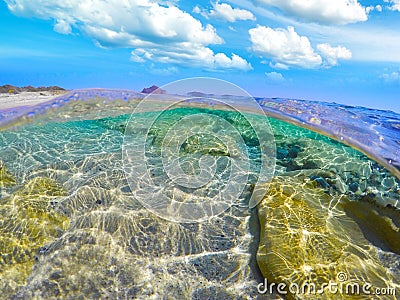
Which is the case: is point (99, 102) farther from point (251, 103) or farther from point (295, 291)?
point (295, 291)

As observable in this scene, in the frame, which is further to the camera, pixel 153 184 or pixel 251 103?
pixel 251 103

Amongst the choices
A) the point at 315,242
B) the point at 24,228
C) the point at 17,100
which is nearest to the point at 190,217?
the point at 315,242

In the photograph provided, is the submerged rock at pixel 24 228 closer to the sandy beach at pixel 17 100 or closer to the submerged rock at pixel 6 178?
the submerged rock at pixel 6 178

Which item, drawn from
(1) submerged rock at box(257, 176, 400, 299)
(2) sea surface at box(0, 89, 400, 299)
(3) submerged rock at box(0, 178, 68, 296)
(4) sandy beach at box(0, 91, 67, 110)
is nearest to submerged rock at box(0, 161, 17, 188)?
(2) sea surface at box(0, 89, 400, 299)

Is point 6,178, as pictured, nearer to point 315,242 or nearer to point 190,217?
point 190,217

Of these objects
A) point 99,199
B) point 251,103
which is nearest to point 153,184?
point 99,199

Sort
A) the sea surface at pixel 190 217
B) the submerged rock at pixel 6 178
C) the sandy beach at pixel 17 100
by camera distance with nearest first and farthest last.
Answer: the sea surface at pixel 190 217
the submerged rock at pixel 6 178
the sandy beach at pixel 17 100

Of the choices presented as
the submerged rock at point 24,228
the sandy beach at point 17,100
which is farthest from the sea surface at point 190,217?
the sandy beach at point 17,100
